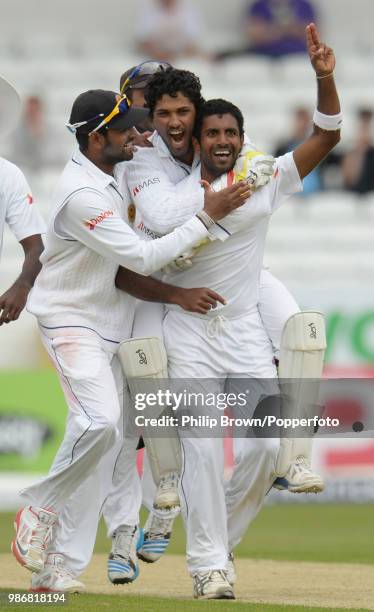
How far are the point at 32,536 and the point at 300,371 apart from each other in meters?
1.47

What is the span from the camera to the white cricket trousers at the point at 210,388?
6.79m

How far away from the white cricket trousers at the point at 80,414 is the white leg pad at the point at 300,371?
805mm

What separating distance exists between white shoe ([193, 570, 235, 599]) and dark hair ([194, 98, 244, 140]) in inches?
79.7

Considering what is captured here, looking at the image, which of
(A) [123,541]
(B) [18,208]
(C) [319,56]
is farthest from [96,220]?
(A) [123,541]

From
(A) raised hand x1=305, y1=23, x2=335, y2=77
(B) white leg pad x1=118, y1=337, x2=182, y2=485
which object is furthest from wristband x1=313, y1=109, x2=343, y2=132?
(B) white leg pad x1=118, y1=337, x2=182, y2=485

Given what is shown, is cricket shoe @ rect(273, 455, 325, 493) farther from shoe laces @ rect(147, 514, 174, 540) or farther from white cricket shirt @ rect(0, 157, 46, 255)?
white cricket shirt @ rect(0, 157, 46, 255)

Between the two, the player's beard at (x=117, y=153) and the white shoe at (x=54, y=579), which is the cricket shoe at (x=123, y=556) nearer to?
the white shoe at (x=54, y=579)

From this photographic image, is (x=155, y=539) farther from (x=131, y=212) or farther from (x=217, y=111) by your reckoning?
(x=217, y=111)

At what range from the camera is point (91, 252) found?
6934 millimetres

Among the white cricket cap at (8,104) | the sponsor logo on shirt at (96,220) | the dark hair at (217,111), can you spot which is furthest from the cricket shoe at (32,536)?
the white cricket cap at (8,104)

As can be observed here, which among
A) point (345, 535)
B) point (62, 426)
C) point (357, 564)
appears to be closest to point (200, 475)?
point (357, 564)

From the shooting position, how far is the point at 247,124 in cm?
1716

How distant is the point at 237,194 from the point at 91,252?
0.78 meters

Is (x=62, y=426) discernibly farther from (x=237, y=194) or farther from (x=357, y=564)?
(x=237, y=194)
